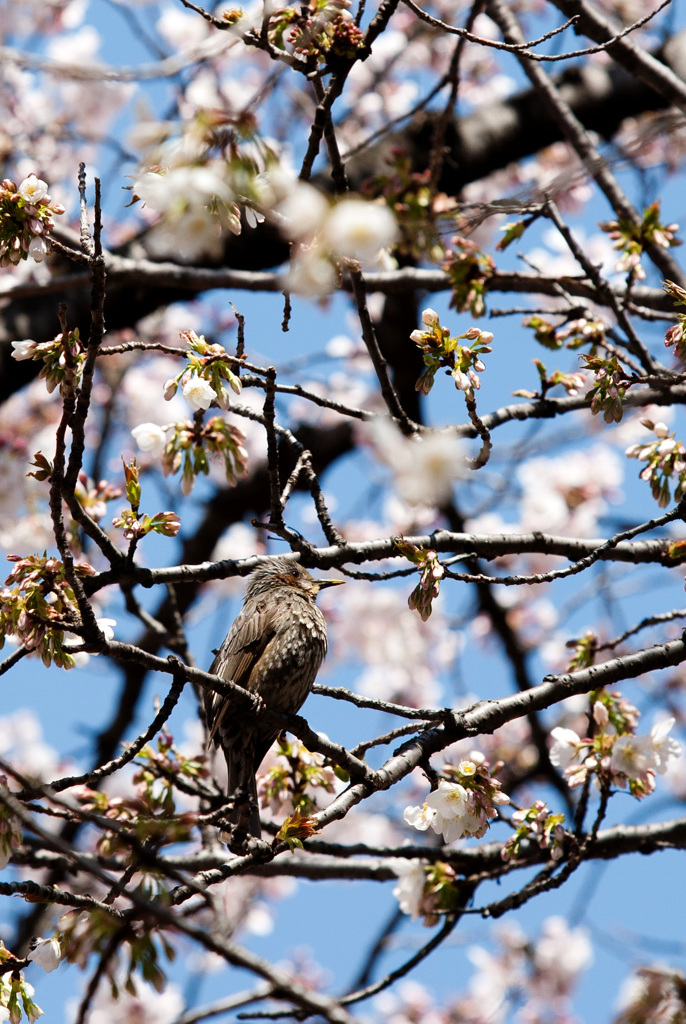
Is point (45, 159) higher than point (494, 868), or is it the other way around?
point (45, 159)

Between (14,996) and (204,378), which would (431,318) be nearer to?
(204,378)

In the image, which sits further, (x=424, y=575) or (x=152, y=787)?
(x=152, y=787)

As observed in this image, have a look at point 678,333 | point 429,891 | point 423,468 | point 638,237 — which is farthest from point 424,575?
point 638,237

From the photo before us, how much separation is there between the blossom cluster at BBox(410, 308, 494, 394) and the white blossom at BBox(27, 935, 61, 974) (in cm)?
156

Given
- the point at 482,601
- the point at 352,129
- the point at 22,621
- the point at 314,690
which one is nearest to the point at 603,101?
the point at 352,129

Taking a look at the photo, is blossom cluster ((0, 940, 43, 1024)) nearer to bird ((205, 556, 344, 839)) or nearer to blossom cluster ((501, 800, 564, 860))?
bird ((205, 556, 344, 839))

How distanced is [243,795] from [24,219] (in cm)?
160

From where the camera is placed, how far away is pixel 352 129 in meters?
7.21

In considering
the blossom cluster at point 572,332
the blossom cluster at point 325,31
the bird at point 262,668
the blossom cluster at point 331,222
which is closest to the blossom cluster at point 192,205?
the blossom cluster at point 331,222

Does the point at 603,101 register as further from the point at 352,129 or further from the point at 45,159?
the point at 45,159

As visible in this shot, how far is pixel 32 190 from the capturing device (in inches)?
89.7

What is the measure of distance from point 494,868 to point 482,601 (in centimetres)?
238

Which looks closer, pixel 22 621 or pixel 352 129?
Result: pixel 22 621

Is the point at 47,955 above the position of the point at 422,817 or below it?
below
